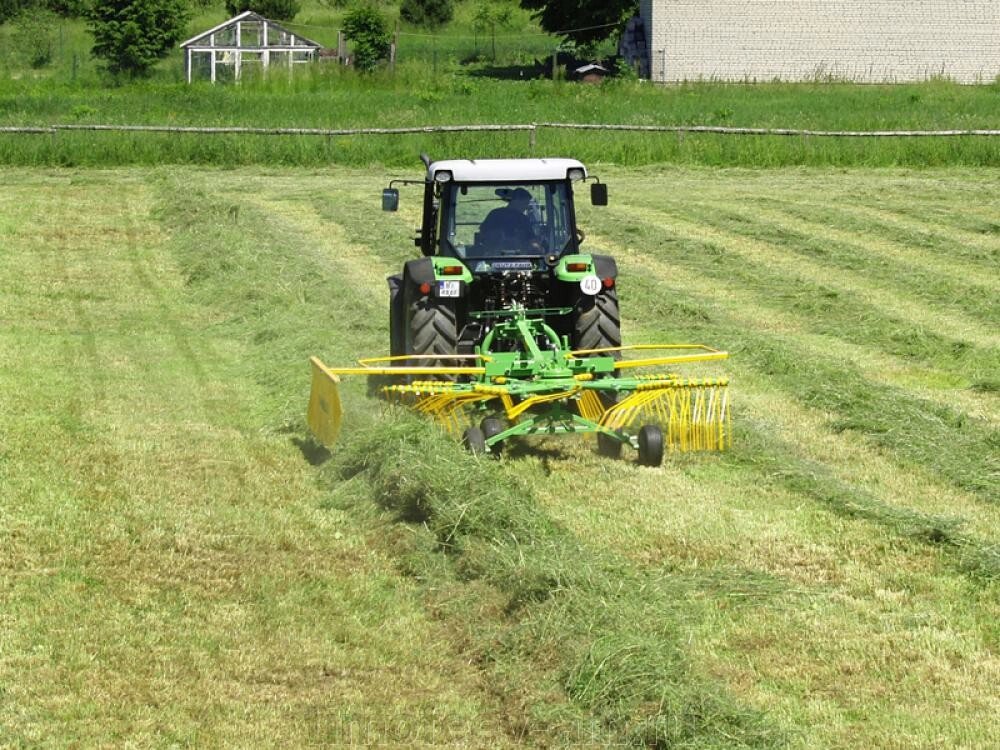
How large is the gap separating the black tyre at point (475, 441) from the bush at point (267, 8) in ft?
187

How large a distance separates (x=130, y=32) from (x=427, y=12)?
19642mm

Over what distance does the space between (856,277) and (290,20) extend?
51981 mm

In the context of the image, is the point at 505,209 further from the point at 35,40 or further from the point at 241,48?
the point at 35,40

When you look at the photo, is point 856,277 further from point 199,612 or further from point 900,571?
point 199,612

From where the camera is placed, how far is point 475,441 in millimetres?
9031

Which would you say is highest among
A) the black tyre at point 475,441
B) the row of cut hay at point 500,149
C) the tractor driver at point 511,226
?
the row of cut hay at point 500,149

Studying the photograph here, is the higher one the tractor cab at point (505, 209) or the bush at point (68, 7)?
the bush at point (68, 7)

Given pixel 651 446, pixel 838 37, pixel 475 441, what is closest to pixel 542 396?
pixel 475 441

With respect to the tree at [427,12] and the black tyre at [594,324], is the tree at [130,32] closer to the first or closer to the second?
the tree at [427,12]

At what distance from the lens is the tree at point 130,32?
49.5 meters

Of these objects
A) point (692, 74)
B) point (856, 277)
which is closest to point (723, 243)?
point (856, 277)

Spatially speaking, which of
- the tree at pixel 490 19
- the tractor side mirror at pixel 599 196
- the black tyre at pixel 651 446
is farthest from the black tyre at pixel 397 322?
the tree at pixel 490 19

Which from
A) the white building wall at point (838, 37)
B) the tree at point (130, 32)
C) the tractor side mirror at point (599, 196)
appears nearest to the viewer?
the tractor side mirror at point (599, 196)

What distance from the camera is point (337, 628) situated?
6.55 meters
